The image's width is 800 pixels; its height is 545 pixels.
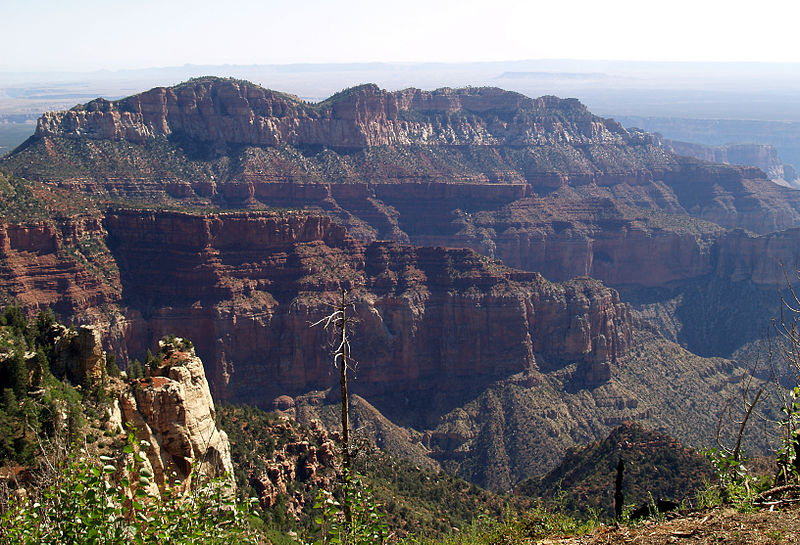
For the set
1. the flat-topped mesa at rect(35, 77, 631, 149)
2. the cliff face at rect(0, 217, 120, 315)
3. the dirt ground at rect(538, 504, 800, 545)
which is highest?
the flat-topped mesa at rect(35, 77, 631, 149)

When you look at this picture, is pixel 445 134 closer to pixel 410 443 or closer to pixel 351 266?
pixel 351 266

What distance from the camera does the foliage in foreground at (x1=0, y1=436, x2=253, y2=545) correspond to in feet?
54.7

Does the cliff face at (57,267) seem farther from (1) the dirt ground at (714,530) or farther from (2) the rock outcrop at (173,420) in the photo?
(1) the dirt ground at (714,530)

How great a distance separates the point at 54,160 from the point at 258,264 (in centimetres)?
4100

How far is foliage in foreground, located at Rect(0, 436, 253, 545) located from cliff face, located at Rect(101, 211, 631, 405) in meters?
68.3

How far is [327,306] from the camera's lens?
91312 millimetres

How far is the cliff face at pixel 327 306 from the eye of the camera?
88.2 meters

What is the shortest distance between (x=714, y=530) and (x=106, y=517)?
14.0 m

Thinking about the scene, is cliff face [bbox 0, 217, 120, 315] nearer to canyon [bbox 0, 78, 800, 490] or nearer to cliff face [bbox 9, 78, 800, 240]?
canyon [bbox 0, 78, 800, 490]

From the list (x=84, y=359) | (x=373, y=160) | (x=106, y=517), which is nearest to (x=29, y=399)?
(x=84, y=359)

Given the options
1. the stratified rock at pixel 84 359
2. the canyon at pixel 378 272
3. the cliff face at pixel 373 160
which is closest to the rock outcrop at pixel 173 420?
the stratified rock at pixel 84 359

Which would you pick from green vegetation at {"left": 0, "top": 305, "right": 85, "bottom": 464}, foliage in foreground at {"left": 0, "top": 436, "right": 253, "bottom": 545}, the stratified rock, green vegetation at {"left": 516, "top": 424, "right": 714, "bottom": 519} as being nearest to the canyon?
green vegetation at {"left": 516, "top": 424, "right": 714, "bottom": 519}

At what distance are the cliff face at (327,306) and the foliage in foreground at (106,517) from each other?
68301 mm

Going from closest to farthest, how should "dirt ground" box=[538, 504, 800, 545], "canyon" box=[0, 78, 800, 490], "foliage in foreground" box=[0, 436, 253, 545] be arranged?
"foliage in foreground" box=[0, 436, 253, 545]
"dirt ground" box=[538, 504, 800, 545]
"canyon" box=[0, 78, 800, 490]
